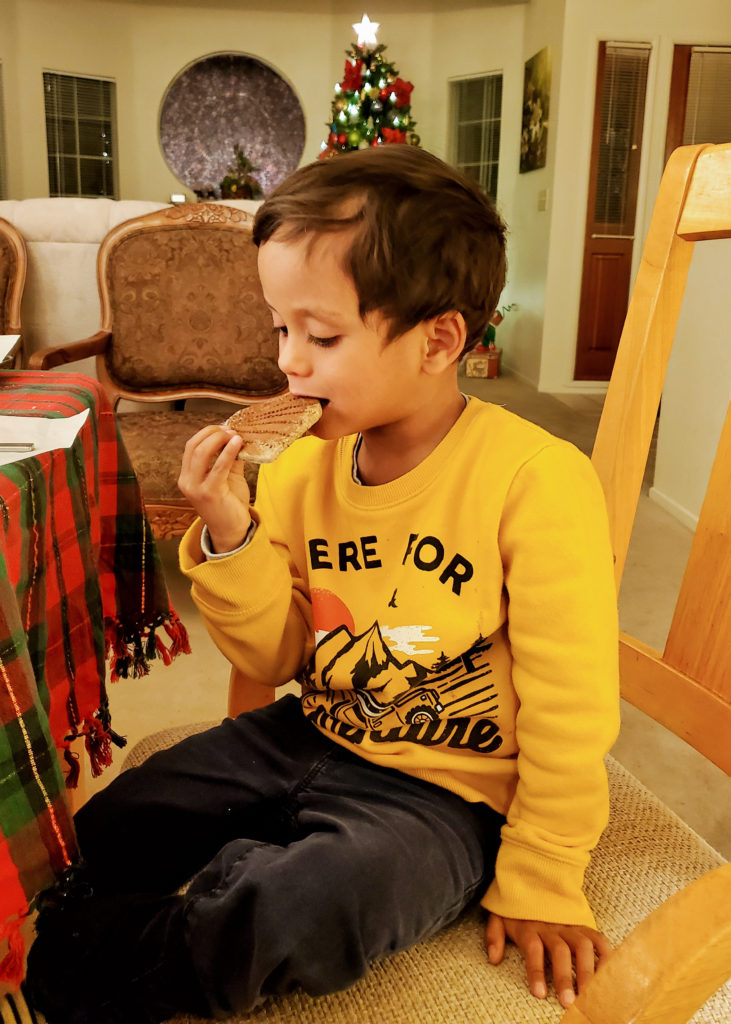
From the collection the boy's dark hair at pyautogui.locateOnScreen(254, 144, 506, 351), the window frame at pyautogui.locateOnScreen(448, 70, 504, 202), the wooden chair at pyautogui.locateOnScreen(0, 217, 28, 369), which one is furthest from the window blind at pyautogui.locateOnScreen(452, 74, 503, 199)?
the boy's dark hair at pyautogui.locateOnScreen(254, 144, 506, 351)

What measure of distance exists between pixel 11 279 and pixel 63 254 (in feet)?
0.76

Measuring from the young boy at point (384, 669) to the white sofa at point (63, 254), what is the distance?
2257mm

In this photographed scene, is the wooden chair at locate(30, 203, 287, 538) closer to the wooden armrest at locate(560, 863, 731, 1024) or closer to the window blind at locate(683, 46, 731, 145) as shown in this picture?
the wooden armrest at locate(560, 863, 731, 1024)

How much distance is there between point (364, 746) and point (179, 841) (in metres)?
0.17

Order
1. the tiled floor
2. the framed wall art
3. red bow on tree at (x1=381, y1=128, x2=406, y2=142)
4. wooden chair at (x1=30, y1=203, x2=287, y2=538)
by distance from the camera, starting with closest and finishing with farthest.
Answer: the tiled floor
wooden chair at (x1=30, y1=203, x2=287, y2=538)
the framed wall art
red bow on tree at (x1=381, y1=128, x2=406, y2=142)

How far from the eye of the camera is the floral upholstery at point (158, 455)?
2.17m

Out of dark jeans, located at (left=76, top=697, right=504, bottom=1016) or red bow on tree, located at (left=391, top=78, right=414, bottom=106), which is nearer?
dark jeans, located at (left=76, top=697, right=504, bottom=1016)

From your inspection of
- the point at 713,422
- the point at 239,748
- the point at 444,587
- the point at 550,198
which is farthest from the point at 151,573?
the point at 550,198

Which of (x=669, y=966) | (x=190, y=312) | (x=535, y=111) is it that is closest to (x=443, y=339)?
(x=669, y=966)

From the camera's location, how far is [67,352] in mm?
2324

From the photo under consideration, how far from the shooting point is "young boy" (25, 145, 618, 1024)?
23.8 inches

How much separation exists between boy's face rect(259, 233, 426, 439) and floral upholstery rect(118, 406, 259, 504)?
4.59 feet

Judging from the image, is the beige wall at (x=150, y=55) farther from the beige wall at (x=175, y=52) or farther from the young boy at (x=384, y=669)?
the young boy at (x=384, y=669)

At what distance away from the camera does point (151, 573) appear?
1.12 m
